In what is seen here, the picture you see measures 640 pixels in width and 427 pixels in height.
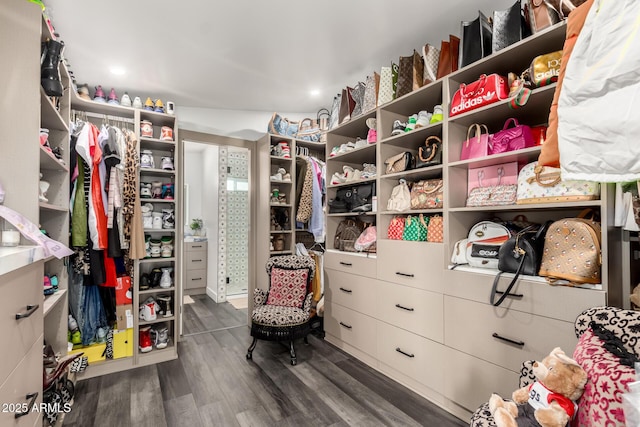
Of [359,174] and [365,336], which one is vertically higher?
[359,174]

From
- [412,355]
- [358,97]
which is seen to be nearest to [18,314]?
[412,355]

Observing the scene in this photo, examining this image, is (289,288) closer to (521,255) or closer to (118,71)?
(521,255)

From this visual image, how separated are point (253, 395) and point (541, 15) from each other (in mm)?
2753

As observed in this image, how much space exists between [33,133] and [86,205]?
958 millimetres

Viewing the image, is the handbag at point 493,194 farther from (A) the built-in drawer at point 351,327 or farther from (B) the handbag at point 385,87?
(A) the built-in drawer at point 351,327

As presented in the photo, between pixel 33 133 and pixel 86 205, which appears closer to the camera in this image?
pixel 33 133

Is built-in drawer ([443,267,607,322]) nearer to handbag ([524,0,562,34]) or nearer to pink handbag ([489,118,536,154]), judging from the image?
pink handbag ([489,118,536,154])

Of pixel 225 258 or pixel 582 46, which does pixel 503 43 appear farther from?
pixel 225 258

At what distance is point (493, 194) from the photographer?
1720mm

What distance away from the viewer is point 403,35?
2053mm

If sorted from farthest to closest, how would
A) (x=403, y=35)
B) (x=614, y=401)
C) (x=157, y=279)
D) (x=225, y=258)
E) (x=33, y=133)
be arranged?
(x=225, y=258), (x=157, y=279), (x=403, y=35), (x=33, y=133), (x=614, y=401)

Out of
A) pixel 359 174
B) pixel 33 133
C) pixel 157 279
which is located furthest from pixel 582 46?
pixel 157 279

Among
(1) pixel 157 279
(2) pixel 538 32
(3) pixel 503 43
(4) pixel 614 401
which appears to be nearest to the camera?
(4) pixel 614 401

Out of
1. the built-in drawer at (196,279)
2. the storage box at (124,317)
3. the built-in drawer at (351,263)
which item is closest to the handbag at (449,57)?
the built-in drawer at (351,263)
